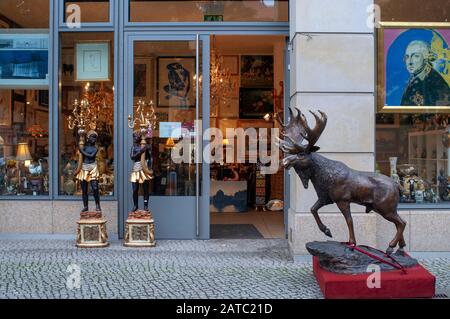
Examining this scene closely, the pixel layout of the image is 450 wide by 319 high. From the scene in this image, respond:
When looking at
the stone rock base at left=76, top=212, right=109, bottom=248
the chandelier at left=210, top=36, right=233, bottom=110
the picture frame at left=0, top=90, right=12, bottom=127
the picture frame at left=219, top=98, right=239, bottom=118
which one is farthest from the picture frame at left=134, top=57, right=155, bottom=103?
the picture frame at left=219, top=98, right=239, bottom=118

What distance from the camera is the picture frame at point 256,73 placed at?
16.4m

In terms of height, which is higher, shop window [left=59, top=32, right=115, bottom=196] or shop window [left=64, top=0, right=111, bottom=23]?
shop window [left=64, top=0, right=111, bottom=23]

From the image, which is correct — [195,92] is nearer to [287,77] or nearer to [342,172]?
[287,77]

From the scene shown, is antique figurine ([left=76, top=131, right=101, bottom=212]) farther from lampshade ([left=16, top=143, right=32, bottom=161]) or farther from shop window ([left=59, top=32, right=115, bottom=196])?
lampshade ([left=16, top=143, right=32, bottom=161])

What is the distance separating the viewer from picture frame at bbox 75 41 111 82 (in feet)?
35.2

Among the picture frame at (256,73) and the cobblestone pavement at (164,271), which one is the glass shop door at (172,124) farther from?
the picture frame at (256,73)

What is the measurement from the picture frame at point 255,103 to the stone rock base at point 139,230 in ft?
26.6

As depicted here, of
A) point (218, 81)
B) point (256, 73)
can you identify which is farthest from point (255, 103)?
point (218, 81)

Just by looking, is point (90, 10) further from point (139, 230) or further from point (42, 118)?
point (139, 230)

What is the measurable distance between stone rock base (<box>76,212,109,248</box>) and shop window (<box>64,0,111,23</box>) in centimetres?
351

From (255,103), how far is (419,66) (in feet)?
25.7

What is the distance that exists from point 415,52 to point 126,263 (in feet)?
18.9

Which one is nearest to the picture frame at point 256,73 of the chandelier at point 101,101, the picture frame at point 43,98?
the chandelier at point 101,101

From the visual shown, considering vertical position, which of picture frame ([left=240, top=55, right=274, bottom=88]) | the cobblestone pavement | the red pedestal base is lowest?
the cobblestone pavement
